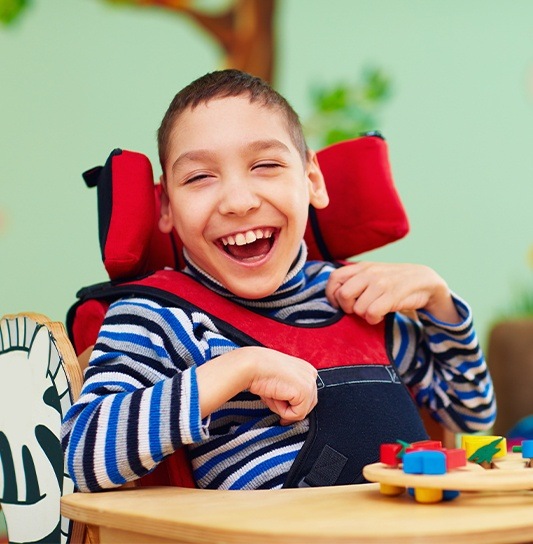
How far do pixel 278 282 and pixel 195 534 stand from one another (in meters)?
0.48

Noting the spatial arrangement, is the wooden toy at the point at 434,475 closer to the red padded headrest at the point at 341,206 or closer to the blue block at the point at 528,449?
the blue block at the point at 528,449

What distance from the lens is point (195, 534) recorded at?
0.64 metres

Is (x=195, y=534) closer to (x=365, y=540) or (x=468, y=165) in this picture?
(x=365, y=540)

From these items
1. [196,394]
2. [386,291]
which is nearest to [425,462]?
[196,394]

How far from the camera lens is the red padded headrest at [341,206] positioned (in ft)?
3.68

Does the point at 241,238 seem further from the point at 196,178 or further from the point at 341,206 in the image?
the point at 341,206

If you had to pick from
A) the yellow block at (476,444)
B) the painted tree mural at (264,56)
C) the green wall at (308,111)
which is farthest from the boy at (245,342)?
the painted tree mural at (264,56)

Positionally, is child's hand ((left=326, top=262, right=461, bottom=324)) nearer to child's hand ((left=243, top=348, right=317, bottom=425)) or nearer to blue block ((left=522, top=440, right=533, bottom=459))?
child's hand ((left=243, top=348, right=317, bottom=425))

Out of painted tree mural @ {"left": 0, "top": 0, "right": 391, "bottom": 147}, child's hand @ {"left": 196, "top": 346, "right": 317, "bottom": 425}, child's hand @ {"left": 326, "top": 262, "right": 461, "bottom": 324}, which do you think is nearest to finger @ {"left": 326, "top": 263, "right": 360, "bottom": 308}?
child's hand @ {"left": 326, "top": 262, "right": 461, "bottom": 324}

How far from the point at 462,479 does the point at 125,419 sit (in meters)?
0.32

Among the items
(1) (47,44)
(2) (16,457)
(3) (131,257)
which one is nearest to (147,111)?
(1) (47,44)

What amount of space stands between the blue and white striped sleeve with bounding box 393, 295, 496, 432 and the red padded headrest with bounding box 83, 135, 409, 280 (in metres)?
0.13

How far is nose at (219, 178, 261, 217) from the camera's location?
1020 millimetres

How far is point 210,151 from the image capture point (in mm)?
1031
